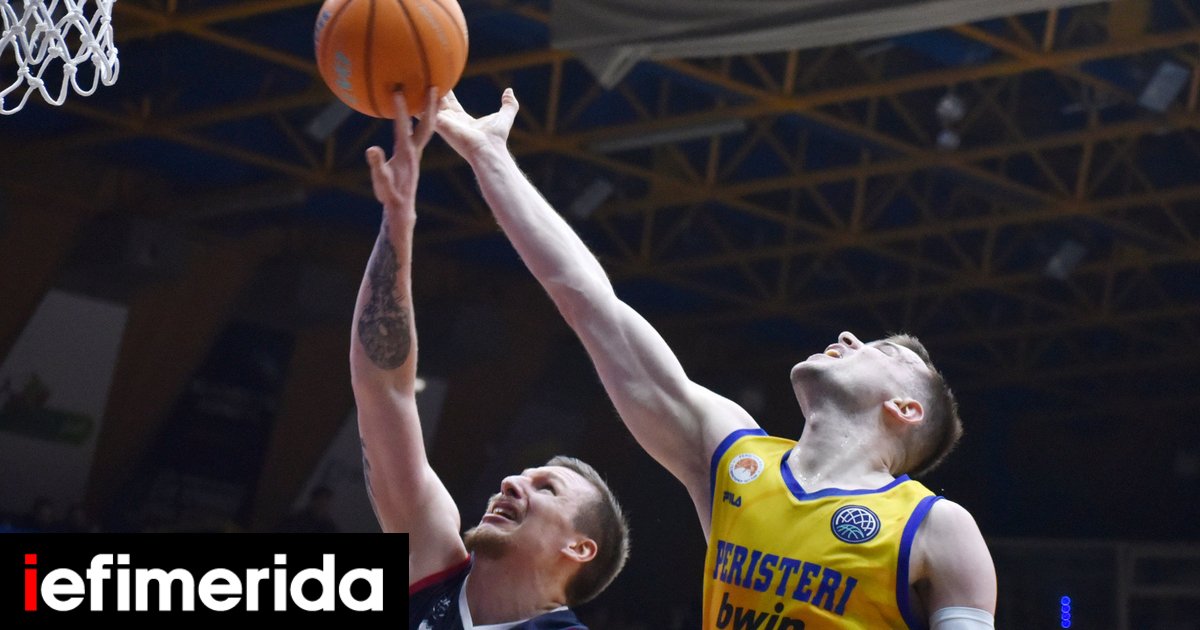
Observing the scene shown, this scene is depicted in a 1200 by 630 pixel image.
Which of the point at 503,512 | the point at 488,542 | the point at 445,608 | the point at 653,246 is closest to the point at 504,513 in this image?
the point at 503,512

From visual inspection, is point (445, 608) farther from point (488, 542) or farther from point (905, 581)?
point (905, 581)

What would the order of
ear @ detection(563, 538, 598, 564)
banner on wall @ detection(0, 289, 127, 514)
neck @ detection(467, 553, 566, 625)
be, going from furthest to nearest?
banner on wall @ detection(0, 289, 127, 514) → ear @ detection(563, 538, 598, 564) → neck @ detection(467, 553, 566, 625)

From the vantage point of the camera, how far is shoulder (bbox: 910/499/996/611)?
8.70 feet

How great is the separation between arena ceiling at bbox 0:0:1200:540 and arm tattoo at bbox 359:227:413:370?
287 inches

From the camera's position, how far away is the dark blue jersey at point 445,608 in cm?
317

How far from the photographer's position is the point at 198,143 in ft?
43.1

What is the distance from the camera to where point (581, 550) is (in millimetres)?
3404

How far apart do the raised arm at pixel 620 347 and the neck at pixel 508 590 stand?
43cm

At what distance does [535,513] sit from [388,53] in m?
1.03

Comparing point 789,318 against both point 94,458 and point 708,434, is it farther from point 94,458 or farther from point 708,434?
point 708,434

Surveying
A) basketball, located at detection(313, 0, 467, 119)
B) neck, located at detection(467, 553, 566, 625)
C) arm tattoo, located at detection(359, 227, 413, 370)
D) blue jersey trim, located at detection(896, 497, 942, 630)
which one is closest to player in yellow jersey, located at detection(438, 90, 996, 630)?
blue jersey trim, located at detection(896, 497, 942, 630)

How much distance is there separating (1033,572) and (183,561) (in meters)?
15.1

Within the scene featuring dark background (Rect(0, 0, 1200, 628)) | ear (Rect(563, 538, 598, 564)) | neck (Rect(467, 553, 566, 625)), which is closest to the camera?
neck (Rect(467, 553, 566, 625))

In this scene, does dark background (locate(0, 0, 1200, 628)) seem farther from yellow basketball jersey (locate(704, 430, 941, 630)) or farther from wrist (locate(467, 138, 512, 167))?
yellow basketball jersey (locate(704, 430, 941, 630))
